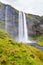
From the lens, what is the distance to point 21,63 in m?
15.8

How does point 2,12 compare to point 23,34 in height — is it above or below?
above

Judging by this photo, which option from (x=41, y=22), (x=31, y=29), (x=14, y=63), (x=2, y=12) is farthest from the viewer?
(x=41, y=22)

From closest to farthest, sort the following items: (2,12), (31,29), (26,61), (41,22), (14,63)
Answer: (14,63) < (26,61) < (2,12) < (31,29) < (41,22)

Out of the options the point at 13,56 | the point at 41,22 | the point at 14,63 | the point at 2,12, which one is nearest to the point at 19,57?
the point at 13,56

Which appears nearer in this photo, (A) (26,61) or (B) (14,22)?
(A) (26,61)

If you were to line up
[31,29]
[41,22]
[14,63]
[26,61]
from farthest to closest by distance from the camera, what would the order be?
[41,22] → [31,29] → [26,61] → [14,63]

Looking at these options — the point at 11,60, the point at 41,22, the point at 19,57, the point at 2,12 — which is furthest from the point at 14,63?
the point at 41,22

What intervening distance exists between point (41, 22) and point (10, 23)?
35.6 meters

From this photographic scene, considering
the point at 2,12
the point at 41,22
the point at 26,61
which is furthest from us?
the point at 41,22

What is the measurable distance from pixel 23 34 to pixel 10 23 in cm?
884

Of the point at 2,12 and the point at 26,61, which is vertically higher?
the point at 2,12

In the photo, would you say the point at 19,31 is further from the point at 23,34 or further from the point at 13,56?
the point at 13,56

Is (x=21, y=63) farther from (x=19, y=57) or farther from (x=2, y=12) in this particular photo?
(x=2, y=12)

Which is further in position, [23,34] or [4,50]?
[23,34]
